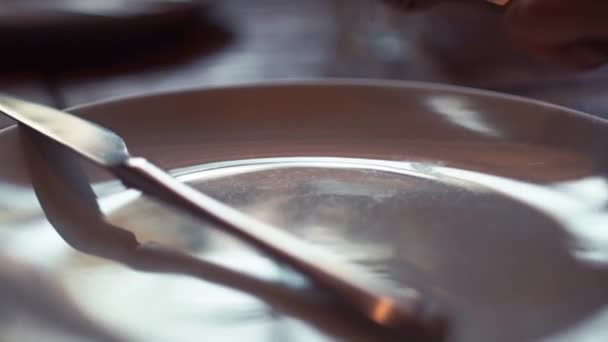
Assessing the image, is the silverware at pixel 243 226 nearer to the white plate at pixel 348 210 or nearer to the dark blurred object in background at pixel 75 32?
the white plate at pixel 348 210

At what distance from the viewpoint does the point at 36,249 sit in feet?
0.84

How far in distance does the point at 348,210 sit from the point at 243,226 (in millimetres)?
47

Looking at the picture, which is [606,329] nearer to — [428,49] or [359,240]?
[359,240]

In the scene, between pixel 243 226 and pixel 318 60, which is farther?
pixel 318 60

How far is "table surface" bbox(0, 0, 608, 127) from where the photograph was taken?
0.43m

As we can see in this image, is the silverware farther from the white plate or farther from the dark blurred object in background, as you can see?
the dark blurred object in background

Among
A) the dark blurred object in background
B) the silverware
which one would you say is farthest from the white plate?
the dark blurred object in background

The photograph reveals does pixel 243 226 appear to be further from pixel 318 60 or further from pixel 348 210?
pixel 318 60

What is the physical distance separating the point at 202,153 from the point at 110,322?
11 cm

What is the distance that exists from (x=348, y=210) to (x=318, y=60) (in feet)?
0.67

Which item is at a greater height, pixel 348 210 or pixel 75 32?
pixel 75 32

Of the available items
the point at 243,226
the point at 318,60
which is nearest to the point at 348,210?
the point at 243,226

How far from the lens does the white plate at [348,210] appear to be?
0.23 meters

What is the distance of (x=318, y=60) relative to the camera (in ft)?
1.55
